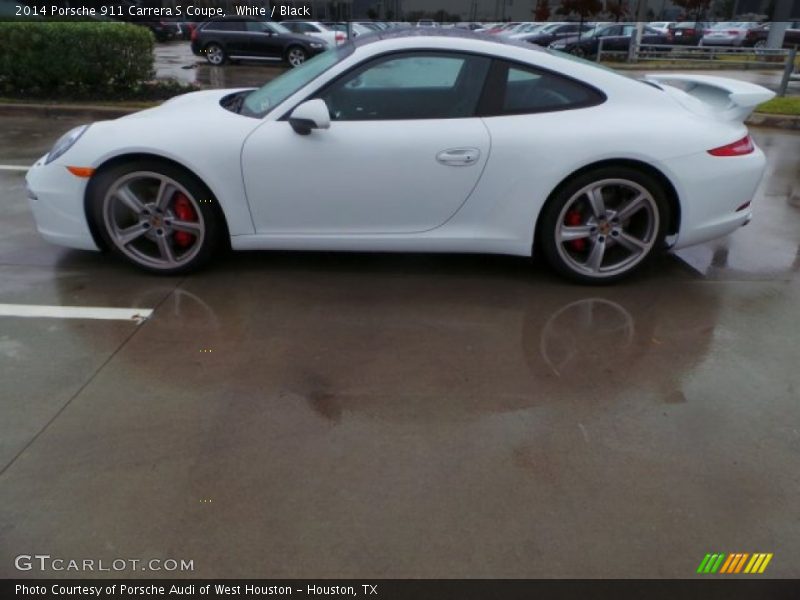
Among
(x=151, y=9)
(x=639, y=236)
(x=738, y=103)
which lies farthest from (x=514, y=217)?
(x=151, y=9)

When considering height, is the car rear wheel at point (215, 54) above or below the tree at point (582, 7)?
below

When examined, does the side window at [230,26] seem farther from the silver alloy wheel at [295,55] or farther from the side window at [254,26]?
the silver alloy wheel at [295,55]

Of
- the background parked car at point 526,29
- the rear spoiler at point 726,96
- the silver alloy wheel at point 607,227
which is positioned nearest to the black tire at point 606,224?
the silver alloy wheel at point 607,227

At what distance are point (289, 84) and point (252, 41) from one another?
1678cm

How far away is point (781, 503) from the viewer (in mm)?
2344

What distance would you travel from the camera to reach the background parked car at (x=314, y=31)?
19516 mm

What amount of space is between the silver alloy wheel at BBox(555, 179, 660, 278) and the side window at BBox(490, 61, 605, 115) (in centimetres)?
50

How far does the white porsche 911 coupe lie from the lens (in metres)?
3.69

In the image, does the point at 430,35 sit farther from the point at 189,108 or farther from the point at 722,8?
the point at 722,8

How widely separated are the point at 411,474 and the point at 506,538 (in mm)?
434

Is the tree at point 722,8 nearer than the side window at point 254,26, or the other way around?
the side window at point 254,26

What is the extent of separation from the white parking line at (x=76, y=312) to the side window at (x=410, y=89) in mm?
1541

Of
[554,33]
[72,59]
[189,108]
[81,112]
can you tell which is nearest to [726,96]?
[189,108]

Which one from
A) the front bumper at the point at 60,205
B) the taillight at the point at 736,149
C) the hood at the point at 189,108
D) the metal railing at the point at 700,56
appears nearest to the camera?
the taillight at the point at 736,149
